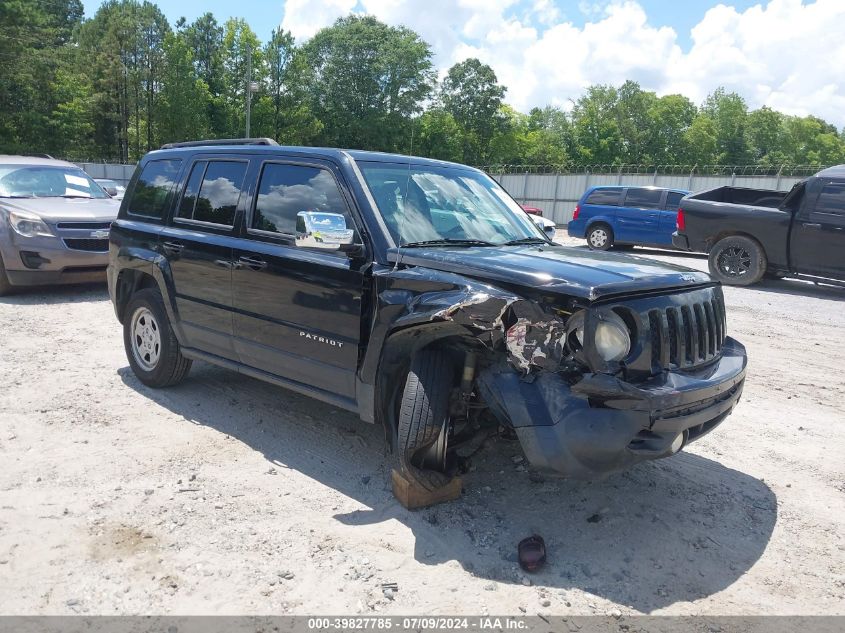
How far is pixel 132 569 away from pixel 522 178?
31944 mm

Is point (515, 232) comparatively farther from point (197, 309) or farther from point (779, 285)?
point (779, 285)

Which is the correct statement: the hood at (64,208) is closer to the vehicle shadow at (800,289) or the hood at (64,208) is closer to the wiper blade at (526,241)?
the wiper blade at (526,241)

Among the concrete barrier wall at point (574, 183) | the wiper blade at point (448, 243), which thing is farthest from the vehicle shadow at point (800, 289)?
the concrete barrier wall at point (574, 183)

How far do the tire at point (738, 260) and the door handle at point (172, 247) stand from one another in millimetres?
9304

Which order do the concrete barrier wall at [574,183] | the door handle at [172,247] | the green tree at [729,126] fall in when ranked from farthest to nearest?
the green tree at [729,126]
the concrete barrier wall at [574,183]
the door handle at [172,247]

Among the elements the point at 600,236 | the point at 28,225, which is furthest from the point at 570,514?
the point at 600,236

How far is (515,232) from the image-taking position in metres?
4.44

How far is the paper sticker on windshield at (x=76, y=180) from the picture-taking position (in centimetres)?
1020

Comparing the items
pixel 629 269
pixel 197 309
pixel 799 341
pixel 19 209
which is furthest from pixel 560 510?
pixel 19 209

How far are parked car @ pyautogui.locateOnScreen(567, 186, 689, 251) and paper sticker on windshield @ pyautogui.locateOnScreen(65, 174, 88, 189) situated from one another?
40.4 feet

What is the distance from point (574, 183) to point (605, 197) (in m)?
13.0

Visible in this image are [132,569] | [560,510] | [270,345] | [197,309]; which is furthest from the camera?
[197,309]

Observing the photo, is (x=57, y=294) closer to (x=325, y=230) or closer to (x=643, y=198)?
(x=325, y=230)

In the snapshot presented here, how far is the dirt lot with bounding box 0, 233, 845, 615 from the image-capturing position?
→ 2.90m
